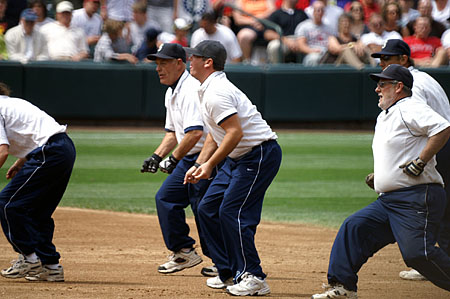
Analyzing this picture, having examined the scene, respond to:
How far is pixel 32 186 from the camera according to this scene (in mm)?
5941

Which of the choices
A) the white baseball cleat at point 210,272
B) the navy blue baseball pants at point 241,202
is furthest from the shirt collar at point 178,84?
the white baseball cleat at point 210,272

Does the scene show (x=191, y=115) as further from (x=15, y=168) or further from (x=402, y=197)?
(x=402, y=197)

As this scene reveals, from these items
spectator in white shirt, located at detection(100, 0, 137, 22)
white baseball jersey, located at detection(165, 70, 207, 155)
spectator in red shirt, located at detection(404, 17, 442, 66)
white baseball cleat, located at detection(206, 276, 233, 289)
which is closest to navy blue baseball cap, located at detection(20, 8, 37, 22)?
spectator in white shirt, located at detection(100, 0, 137, 22)

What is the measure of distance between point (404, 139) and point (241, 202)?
131cm

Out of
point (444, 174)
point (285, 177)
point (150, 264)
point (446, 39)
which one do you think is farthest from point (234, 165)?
point (446, 39)

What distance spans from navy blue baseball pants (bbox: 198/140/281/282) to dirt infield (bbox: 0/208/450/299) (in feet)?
1.07

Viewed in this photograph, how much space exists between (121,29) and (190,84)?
1010 cm

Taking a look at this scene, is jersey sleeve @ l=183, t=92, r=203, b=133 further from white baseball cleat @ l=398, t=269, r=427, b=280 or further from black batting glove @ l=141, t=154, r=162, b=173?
white baseball cleat @ l=398, t=269, r=427, b=280

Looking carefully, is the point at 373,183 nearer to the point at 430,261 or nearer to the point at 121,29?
the point at 430,261

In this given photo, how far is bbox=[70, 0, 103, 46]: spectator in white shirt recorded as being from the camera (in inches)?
670

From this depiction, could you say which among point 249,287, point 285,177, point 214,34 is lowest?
point 285,177

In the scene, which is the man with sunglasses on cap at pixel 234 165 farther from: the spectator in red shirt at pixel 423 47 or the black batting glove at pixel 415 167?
the spectator in red shirt at pixel 423 47

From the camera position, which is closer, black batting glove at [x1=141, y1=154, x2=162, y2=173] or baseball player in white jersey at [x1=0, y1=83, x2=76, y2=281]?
baseball player in white jersey at [x1=0, y1=83, x2=76, y2=281]

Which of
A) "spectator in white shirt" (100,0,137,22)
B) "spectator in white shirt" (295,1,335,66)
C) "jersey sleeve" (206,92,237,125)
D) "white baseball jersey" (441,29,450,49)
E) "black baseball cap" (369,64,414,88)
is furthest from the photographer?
"spectator in white shirt" (100,0,137,22)
